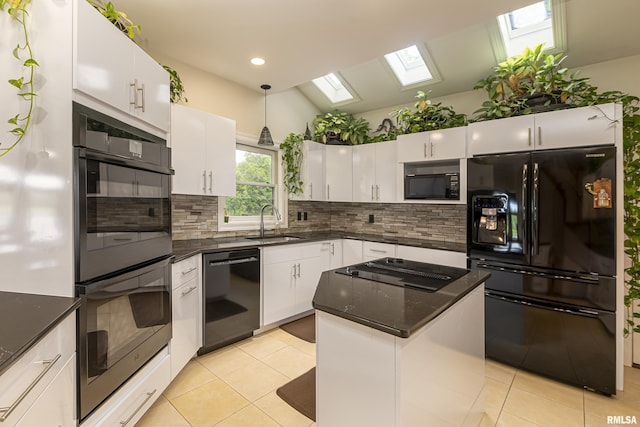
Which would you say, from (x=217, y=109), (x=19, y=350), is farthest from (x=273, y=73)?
(x=19, y=350)

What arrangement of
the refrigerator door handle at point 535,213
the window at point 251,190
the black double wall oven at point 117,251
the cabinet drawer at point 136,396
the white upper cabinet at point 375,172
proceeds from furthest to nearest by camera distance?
the white upper cabinet at point 375,172
the window at point 251,190
the refrigerator door handle at point 535,213
the cabinet drawer at point 136,396
the black double wall oven at point 117,251

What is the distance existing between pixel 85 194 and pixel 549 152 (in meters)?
3.07

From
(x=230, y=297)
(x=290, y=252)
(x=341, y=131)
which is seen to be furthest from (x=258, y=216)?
(x=341, y=131)

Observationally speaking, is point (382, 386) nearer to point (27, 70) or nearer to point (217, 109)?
point (27, 70)

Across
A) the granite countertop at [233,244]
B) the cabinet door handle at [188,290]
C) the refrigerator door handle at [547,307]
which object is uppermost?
the granite countertop at [233,244]

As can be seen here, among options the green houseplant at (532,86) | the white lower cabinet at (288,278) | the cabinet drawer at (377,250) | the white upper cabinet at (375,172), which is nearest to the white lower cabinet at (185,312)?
the white lower cabinet at (288,278)

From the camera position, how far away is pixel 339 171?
4.15 m

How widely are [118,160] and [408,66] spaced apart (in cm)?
335

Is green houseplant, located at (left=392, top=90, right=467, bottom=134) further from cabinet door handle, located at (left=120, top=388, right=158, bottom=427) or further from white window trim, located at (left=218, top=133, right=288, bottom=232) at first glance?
cabinet door handle, located at (left=120, top=388, right=158, bottom=427)

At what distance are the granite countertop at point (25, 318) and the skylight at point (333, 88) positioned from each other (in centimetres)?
384

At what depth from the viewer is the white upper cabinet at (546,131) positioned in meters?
2.20

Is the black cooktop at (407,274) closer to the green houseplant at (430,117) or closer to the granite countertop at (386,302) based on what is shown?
the granite countertop at (386,302)

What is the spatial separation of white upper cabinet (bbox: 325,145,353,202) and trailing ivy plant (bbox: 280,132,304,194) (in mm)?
418

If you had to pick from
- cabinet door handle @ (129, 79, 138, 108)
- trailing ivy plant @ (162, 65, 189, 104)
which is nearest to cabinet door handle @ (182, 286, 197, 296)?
cabinet door handle @ (129, 79, 138, 108)
